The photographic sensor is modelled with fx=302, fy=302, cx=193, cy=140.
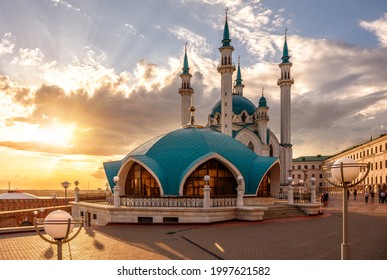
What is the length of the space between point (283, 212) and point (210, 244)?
681 centimetres

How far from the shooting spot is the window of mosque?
49.1 ft

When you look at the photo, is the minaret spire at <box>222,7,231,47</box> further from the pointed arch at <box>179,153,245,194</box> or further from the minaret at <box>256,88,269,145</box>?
the pointed arch at <box>179,153,245,194</box>

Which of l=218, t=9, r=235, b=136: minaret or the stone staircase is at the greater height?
l=218, t=9, r=235, b=136: minaret

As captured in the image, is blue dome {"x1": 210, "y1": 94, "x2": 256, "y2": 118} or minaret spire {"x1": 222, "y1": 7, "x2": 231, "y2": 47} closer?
minaret spire {"x1": 222, "y1": 7, "x2": 231, "y2": 47}

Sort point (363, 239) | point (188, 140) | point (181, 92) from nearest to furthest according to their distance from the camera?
1. point (363, 239)
2. point (188, 140)
3. point (181, 92)

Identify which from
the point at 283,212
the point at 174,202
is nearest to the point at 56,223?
the point at 174,202

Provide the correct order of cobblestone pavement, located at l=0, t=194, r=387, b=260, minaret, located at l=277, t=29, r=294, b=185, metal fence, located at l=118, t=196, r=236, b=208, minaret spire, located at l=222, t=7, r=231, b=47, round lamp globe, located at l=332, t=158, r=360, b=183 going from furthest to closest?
minaret, located at l=277, t=29, r=294, b=185 < minaret spire, located at l=222, t=7, r=231, b=47 < metal fence, located at l=118, t=196, r=236, b=208 < cobblestone pavement, located at l=0, t=194, r=387, b=260 < round lamp globe, located at l=332, t=158, r=360, b=183

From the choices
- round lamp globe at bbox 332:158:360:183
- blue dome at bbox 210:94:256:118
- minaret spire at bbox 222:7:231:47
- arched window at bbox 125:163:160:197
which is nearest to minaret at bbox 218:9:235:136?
minaret spire at bbox 222:7:231:47

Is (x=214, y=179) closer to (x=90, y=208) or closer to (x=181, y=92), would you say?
(x=90, y=208)

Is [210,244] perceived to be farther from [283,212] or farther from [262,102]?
[262,102]

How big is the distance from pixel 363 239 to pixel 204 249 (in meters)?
4.32

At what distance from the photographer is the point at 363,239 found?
8.01m

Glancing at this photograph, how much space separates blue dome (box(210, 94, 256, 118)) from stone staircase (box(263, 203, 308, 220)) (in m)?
25.8
